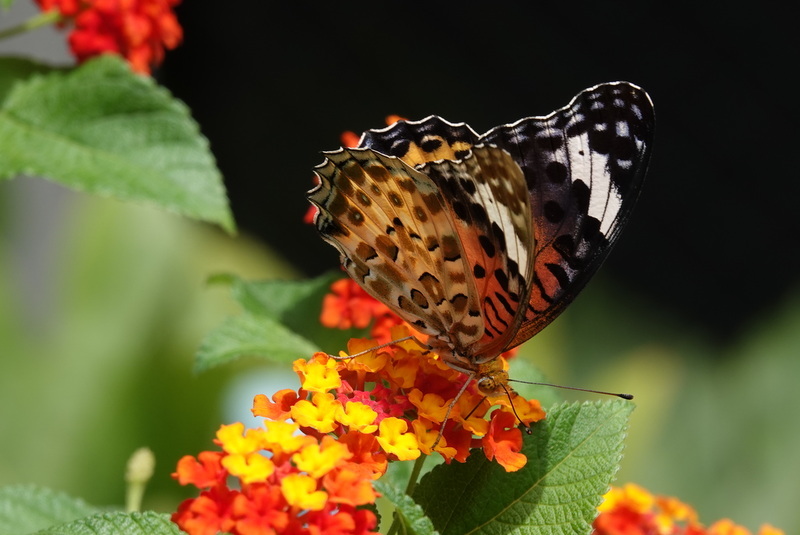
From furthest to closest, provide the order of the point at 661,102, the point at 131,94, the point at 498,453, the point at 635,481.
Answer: the point at 661,102 < the point at 635,481 < the point at 131,94 < the point at 498,453

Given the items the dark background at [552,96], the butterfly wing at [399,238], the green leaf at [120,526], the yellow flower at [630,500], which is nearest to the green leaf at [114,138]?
the butterfly wing at [399,238]

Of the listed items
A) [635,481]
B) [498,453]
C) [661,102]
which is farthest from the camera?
[661,102]

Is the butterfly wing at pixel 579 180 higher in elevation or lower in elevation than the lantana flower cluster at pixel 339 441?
higher

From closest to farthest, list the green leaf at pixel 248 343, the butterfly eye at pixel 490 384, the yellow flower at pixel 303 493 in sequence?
1. the yellow flower at pixel 303 493
2. the butterfly eye at pixel 490 384
3. the green leaf at pixel 248 343

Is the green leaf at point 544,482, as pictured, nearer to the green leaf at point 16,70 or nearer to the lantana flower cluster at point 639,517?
the lantana flower cluster at point 639,517

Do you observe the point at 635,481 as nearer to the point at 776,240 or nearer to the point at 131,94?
the point at 776,240

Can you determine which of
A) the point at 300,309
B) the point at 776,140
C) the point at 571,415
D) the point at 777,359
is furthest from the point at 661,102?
the point at 571,415

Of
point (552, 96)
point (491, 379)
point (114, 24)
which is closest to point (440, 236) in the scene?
point (491, 379)
